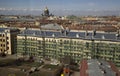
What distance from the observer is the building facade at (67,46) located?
51.7 meters

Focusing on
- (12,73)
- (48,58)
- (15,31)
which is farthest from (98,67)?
(15,31)

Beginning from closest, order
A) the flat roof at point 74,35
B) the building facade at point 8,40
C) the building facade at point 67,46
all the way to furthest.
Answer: the building facade at point 67,46
the flat roof at point 74,35
the building facade at point 8,40

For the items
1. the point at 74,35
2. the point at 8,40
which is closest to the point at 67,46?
the point at 74,35

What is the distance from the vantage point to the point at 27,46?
6144 centimetres

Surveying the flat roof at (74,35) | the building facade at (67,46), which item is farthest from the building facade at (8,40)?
the flat roof at (74,35)

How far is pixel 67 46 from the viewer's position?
56000 mm

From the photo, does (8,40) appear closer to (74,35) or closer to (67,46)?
(67,46)

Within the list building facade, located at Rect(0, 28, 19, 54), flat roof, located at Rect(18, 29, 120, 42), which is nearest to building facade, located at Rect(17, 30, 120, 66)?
flat roof, located at Rect(18, 29, 120, 42)

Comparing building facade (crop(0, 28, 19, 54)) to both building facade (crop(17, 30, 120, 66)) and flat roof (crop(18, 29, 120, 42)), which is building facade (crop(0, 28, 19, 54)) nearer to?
building facade (crop(17, 30, 120, 66))

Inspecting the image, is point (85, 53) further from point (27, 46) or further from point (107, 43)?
point (27, 46)

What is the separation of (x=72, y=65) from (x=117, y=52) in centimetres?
1099

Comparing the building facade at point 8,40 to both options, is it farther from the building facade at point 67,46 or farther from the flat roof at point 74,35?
the flat roof at point 74,35

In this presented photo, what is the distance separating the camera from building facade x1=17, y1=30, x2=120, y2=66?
5169 centimetres

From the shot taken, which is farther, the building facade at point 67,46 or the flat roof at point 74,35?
the flat roof at point 74,35
